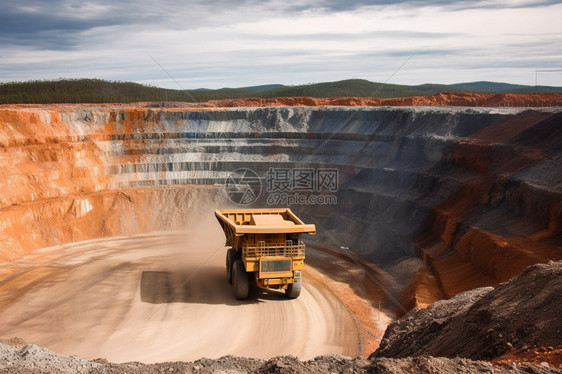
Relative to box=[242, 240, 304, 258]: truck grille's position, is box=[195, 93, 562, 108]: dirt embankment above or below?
above

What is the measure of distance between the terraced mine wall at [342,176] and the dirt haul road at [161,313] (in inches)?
173

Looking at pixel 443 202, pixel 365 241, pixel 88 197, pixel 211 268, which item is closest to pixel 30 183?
pixel 88 197

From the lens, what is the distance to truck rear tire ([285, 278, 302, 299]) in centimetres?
1930

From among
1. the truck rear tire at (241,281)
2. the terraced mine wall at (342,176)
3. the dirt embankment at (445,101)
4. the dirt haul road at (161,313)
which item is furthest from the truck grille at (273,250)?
the dirt embankment at (445,101)

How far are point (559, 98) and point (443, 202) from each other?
96.7 feet

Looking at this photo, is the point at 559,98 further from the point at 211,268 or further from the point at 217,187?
the point at 211,268

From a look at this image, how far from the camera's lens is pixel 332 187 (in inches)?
1441

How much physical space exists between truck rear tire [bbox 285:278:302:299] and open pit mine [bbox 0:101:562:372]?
0.37m

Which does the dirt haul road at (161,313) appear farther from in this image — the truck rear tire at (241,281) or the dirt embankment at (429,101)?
the dirt embankment at (429,101)

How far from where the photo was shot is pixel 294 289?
19.4 meters

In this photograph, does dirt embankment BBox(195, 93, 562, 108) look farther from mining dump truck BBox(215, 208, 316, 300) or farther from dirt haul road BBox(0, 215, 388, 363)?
mining dump truck BBox(215, 208, 316, 300)

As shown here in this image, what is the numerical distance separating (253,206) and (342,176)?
744 centimetres

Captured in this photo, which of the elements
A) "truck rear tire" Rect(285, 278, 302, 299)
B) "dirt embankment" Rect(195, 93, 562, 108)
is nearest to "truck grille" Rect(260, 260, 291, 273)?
"truck rear tire" Rect(285, 278, 302, 299)

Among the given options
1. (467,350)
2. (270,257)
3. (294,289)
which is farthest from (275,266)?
(467,350)
